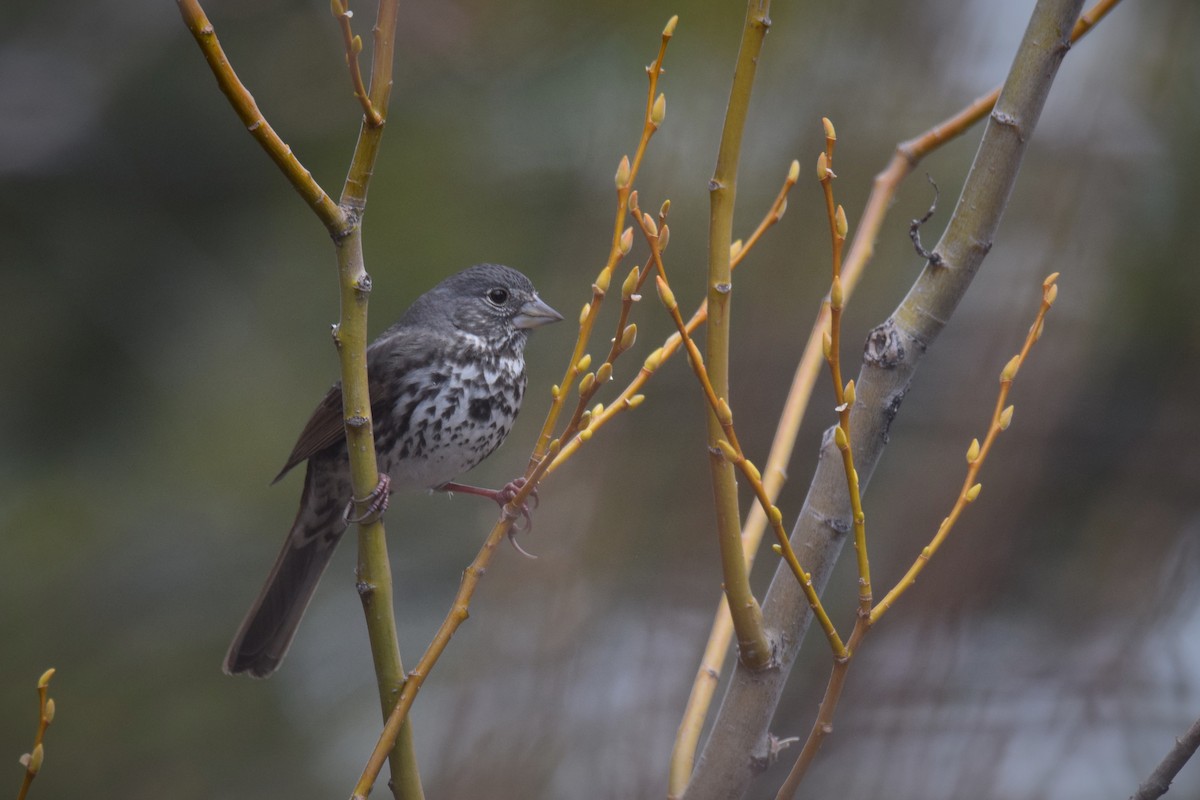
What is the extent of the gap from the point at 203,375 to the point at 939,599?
3971mm

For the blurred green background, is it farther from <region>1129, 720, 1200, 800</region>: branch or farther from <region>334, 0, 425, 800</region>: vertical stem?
<region>1129, 720, 1200, 800</region>: branch

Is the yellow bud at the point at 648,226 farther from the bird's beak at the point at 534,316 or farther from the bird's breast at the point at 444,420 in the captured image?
the bird's beak at the point at 534,316

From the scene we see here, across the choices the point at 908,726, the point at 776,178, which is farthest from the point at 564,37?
the point at 908,726

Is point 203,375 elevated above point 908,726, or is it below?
above

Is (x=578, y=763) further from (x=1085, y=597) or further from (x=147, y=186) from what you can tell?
(x=147, y=186)

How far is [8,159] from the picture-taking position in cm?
575

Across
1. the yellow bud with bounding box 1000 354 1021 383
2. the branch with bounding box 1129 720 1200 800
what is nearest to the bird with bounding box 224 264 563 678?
the yellow bud with bounding box 1000 354 1021 383

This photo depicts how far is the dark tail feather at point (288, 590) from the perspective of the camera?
12.1 feet

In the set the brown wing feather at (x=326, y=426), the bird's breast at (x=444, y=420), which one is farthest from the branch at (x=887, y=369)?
the brown wing feather at (x=326, y=426)

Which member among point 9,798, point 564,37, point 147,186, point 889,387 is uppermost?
point 564,37

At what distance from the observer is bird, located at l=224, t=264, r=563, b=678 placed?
144 inches

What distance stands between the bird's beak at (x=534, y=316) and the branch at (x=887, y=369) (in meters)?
1.98

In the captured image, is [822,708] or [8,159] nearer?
[822,708]

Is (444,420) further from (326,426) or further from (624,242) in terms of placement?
(624,242)
